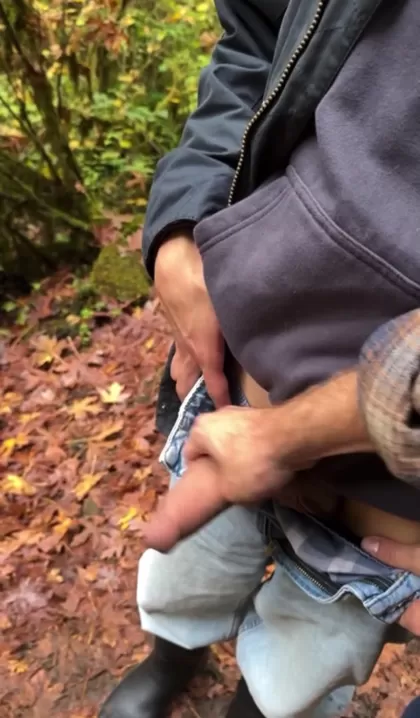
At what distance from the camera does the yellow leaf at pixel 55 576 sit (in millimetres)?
2850

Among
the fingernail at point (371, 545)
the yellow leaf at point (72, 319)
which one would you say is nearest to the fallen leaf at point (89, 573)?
the yellow leaf at point (72, 319)

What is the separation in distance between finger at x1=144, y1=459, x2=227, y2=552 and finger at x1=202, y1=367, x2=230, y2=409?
31 centimetres

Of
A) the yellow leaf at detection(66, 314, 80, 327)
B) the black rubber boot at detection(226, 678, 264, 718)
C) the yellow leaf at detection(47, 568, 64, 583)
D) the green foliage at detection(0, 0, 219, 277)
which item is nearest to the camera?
the black rubber boot at detection(226, 678, 264, 718)

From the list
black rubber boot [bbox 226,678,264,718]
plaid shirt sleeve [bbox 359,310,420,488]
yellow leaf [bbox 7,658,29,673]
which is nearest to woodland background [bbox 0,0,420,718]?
yellow leaf [bbox 7,658,29,673]

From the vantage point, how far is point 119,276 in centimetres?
389

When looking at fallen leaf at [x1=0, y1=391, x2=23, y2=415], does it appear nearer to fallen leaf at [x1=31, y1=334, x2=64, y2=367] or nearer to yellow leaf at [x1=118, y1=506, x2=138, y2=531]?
fallen leaf at [x1=31, y1=334, x2=64, y2=367]

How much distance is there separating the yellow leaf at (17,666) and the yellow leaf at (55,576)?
12.7 inches

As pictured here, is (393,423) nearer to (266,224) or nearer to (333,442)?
(333,442)

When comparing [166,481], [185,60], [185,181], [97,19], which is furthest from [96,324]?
Answer: [185,181]

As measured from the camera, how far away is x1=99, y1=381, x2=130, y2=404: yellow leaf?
11.3 feet

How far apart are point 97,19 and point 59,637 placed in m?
2.80

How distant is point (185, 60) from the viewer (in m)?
4.57

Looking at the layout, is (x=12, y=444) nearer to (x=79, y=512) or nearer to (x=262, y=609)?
(x=79, y=512)

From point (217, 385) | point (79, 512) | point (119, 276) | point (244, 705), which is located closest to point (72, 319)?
point (119, 276)
